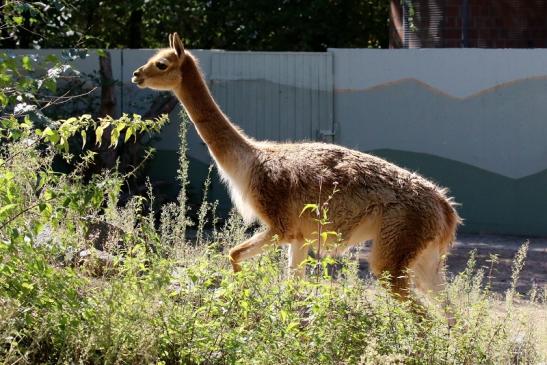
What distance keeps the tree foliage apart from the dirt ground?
6.61 meters

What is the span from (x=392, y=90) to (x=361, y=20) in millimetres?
6075

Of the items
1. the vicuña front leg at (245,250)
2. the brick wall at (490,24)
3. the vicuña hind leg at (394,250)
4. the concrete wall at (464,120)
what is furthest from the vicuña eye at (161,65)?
the brick wall at (490,24)

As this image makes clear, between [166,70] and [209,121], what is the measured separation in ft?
1.77

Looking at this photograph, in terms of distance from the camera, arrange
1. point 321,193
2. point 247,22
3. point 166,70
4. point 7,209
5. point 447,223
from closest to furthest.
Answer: point 7,209 < point 447,223 < point 321,193 < point 166,70 < point 247,22

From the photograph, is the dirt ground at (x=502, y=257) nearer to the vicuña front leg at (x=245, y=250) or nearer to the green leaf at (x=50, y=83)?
the vicuña front leg at (x=245, y=250)

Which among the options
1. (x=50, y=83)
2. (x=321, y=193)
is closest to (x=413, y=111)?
(x=321, y=193)

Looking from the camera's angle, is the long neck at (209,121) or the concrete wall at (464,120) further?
the concrete wall at (464,120)

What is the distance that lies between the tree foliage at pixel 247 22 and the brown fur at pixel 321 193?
34.5ft

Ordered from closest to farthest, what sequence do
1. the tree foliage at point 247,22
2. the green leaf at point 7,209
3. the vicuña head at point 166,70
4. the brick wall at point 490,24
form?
the green leaf at point 7,209 → the vicuña head at point 166,70 → the brick wall at point 490,24 → the tree foliage at point 247,22

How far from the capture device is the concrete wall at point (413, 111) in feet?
44.9

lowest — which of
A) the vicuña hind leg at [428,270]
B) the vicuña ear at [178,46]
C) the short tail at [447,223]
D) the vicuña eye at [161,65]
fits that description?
the vicuña hind leg at [428,270]

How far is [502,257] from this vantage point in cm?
1216

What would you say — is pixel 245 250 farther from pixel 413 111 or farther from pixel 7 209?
pixel 413 111

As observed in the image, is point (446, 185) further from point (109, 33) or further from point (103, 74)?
point (109, 33)
